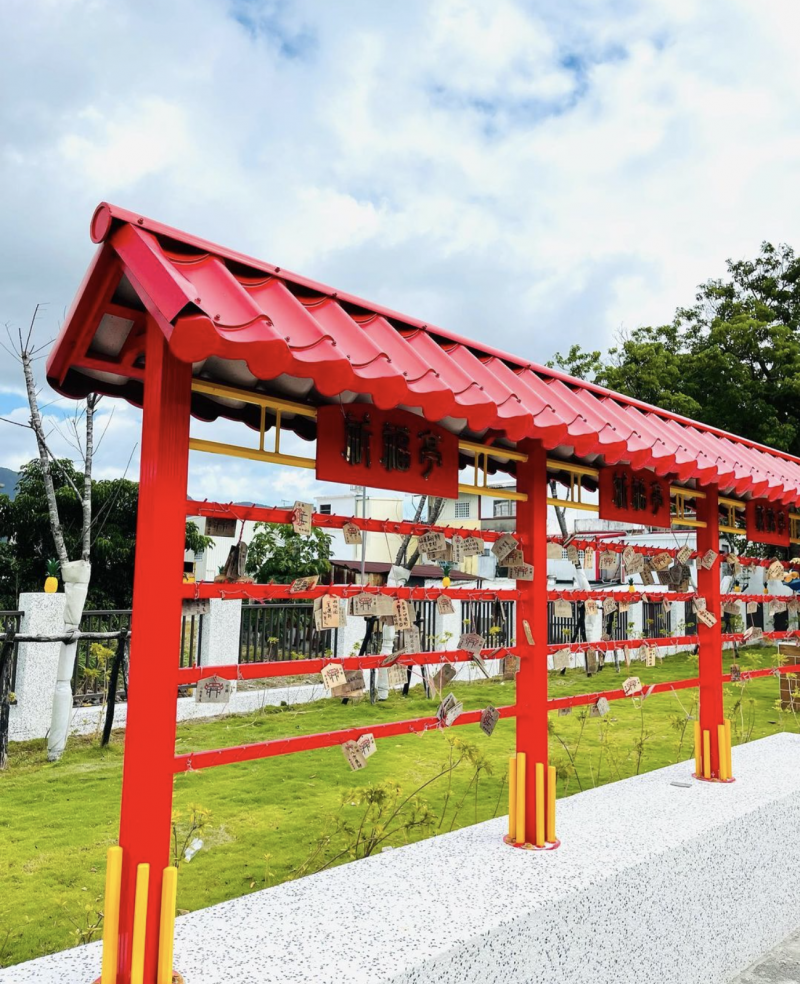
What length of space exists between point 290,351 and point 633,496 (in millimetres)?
2794

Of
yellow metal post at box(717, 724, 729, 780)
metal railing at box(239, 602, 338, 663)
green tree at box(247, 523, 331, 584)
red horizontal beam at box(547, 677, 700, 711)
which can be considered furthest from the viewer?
green tree at box(247, 523, 331, 584)

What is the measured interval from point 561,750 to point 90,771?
14.7 feet

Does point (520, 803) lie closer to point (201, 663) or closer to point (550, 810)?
point (550, 810)

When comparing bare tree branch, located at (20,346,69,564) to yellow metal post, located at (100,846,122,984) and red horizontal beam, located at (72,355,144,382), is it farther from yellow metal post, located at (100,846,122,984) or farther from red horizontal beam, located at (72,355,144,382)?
yellow metal post, located at (100,846,122,984)

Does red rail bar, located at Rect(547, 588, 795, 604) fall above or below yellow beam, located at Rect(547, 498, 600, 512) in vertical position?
below

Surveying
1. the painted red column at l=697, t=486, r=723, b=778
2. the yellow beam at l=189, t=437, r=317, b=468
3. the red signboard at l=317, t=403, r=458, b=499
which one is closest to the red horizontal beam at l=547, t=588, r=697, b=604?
the painted red column at l=697, t=486, r=723, b=778

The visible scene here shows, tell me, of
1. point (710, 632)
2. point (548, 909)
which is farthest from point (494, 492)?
point (710, 632)

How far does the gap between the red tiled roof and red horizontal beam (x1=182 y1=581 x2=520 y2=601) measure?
2.41 feet

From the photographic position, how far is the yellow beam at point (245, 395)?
2492 millimetres

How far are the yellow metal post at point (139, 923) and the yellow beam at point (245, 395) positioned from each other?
1.49 m

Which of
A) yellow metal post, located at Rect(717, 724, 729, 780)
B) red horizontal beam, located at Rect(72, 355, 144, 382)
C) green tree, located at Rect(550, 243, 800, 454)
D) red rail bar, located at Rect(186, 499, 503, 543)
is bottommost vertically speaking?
yellow metal post, located at Rect(717, 724, 729, 780)

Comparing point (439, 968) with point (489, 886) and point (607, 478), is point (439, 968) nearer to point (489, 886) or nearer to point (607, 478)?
point (489, 886)

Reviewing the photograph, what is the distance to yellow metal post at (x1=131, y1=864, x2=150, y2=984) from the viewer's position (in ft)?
6.68

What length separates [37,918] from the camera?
3594 mm
